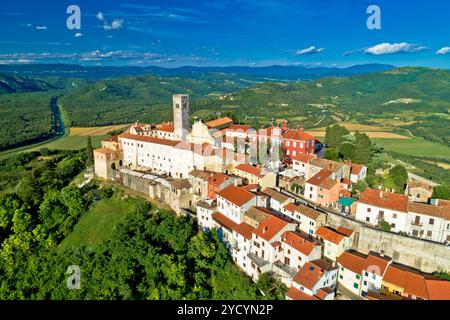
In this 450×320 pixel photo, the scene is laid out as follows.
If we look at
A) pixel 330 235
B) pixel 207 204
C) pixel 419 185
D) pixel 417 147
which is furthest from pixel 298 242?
pixel 417 147

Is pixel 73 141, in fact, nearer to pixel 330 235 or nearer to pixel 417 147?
pixel 330 235

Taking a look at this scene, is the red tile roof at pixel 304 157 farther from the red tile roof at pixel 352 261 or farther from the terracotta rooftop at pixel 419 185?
the red tile roof at pixel 352 261

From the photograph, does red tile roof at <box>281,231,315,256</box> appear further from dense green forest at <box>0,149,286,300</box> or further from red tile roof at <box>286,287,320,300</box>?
dense green forest at <box>0,149,286,300</box>

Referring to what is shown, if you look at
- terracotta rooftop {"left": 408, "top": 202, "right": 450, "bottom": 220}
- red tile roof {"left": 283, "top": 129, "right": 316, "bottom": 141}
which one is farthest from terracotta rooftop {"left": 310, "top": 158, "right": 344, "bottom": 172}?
terracotta rooftop {"left": 408, "top": 202, "right": 450, "bottom": 220}

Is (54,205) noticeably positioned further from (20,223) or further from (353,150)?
(353,150)

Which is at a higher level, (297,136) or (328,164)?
(297,136)
